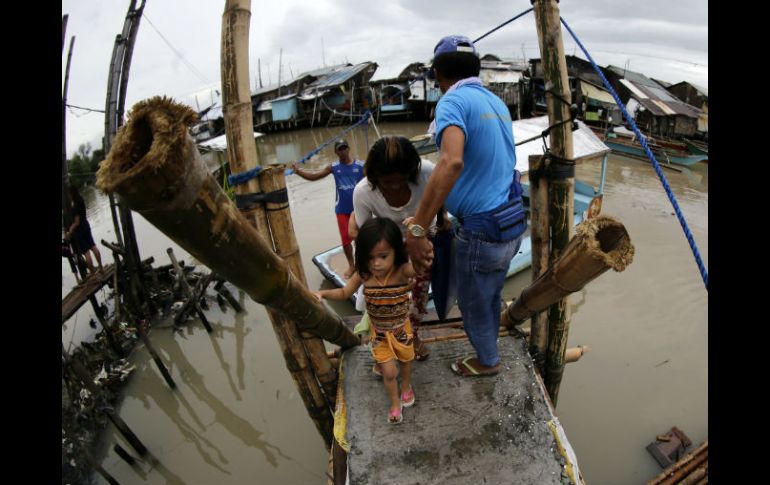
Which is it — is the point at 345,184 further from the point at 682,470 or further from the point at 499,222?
the point at 682,470

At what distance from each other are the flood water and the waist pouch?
9.87 feet

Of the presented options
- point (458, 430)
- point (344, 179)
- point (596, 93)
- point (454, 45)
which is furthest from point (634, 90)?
point (458, 430)

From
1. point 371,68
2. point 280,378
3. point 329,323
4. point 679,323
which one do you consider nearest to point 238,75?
point 329,323

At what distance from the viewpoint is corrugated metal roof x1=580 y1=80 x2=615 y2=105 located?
1715cm

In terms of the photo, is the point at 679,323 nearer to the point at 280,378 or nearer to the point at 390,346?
the point at 390,346

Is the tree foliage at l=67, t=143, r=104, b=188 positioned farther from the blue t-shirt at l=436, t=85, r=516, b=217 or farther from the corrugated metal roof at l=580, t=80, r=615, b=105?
the corrugated metal roof at l=580, t=80, r=615, b=105

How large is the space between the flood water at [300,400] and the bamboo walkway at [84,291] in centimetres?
110

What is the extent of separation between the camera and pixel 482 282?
2.34 metres

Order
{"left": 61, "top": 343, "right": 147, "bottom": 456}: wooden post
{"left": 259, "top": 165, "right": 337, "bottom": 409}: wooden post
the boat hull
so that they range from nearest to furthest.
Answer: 1. {"left": 259, "top": 165, "right": 337, "bottom": 409}: wooden post
2. {"left": 61, "top": 343, "right": 147, "bottom": 456}: wooden post
3. the boat hull

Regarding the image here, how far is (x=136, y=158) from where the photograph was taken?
2.87 feet

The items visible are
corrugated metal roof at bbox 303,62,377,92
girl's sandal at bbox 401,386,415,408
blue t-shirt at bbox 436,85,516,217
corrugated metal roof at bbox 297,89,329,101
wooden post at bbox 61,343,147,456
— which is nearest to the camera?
blue t-shirt at bbox 436,85,516,217

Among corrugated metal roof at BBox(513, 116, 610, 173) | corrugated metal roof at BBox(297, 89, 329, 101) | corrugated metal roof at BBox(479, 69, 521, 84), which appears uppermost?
corrugated metal roof at BBox(297, 89, 329, 101)

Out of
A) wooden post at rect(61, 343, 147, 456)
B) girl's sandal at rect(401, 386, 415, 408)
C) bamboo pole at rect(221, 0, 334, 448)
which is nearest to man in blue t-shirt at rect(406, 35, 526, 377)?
girl's sandal at rect(401, 386, 415, 408)

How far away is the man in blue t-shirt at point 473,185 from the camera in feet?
6.23
